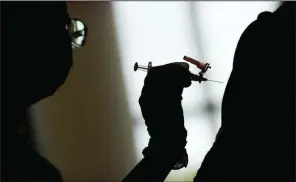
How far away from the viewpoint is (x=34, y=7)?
2.29 feet

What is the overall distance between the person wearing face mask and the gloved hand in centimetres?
21

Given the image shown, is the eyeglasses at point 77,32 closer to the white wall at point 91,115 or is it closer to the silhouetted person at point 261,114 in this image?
the white wall at point 91,115

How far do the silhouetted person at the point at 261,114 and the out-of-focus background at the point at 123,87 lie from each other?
0.14 feet

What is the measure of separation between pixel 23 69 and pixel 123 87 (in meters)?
0.22

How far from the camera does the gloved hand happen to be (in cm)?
66

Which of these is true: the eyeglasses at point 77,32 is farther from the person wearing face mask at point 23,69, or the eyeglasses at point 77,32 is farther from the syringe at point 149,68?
the syringe at point 149,68

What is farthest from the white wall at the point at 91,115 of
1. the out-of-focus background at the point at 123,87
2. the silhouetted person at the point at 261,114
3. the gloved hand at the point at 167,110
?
the silhouetted person at the point at 261,114

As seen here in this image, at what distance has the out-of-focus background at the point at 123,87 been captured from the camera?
72 centimetres

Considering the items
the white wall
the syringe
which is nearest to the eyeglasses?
the white wall

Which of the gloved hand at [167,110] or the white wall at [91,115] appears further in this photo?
the white wall at [91,115]

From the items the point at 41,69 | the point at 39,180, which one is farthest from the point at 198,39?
the point at 39,180

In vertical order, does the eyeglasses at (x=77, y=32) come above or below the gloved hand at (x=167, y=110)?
→ above

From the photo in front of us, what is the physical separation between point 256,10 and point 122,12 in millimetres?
321

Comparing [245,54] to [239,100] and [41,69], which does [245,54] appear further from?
[41,69]
